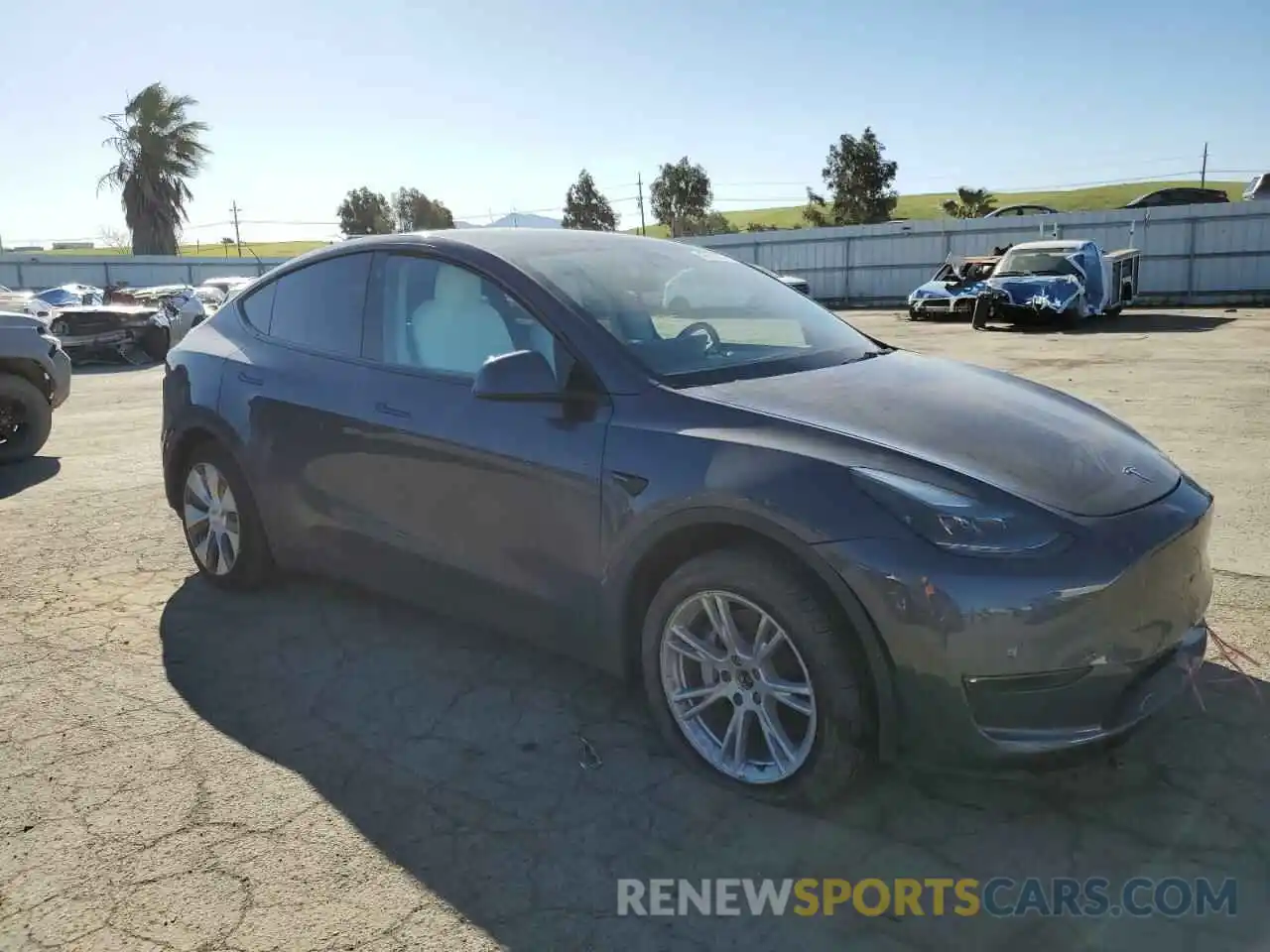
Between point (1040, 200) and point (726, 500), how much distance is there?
3692 inches

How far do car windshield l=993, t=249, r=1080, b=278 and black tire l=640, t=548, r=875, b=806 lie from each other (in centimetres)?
1880

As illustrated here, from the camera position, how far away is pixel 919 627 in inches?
90.9

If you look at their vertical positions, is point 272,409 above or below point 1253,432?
above

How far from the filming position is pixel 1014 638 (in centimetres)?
226

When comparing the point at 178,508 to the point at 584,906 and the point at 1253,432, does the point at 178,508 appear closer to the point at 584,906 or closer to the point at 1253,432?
the point at 584,906

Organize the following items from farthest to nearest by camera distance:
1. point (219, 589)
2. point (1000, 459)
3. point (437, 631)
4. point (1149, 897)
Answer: point (219, 589) < point (437, 631) < point (1000, 459) < point (1149, 897)

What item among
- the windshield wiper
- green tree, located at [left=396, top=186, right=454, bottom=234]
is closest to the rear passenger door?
the windshield wiper

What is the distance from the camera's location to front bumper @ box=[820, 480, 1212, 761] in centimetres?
227

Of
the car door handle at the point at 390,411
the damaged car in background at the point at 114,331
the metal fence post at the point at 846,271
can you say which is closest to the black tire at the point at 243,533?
the car door handle at the point at 390,411

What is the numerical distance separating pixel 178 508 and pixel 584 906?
319cm

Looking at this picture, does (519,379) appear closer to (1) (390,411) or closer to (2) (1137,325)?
(1) (390,411)

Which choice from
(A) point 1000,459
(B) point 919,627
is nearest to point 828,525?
(B) point 919,627

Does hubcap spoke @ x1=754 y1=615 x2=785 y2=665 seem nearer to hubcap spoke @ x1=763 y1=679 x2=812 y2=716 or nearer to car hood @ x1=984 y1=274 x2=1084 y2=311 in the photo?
hubcap spoke @ x1=763 y1=679 x2=812 y2=716

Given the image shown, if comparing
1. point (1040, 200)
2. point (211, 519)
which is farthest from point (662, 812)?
point (1040, 200)
